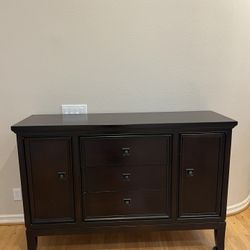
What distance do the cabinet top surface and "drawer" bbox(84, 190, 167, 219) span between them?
18.4 inches

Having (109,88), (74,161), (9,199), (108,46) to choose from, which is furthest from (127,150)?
(9,199)

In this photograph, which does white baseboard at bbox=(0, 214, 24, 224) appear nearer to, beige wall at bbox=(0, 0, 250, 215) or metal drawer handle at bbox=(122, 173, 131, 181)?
beige wall at bbox=(0, 0, 250, 215)

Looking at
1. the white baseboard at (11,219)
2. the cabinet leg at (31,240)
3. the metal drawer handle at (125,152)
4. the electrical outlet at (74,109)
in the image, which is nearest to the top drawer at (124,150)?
the metal drawer handle at (125,152)

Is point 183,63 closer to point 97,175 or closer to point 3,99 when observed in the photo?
point 97,175

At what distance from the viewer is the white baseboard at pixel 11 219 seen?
2.23 meters

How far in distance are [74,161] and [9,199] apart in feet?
3.03

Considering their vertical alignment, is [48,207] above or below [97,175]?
below

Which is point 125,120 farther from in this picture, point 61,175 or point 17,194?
point 17,194

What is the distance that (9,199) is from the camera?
2.21 meters

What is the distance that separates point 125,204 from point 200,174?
54 cm

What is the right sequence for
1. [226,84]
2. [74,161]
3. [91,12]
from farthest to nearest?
[226,84], [91,12], [74,161]

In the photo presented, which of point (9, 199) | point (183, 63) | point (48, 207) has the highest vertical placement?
point (183, 63)

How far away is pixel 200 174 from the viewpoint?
1747 mm

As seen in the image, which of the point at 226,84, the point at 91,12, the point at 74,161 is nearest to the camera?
the point at 74,161
